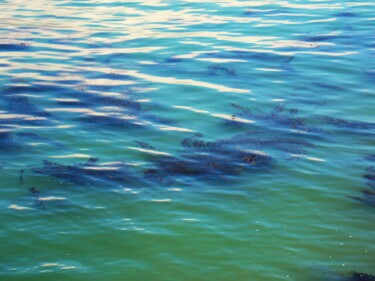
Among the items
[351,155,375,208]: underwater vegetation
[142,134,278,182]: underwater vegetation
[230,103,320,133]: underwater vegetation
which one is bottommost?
[351,155,375,208]: underwater vegetation

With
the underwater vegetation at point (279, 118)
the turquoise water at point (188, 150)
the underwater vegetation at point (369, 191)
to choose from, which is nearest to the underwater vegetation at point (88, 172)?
the turquoise water at point (188, 150)

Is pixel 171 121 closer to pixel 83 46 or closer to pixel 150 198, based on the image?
pixel 150 198

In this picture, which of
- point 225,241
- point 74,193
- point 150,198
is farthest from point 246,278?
point 74,193

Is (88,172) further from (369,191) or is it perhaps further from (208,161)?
(369,191)

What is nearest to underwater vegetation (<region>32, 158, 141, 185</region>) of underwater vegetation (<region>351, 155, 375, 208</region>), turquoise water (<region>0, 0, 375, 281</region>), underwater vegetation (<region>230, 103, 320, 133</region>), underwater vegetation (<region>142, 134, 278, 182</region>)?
turquoise water (<region>0, 0, 375, 281</region>)

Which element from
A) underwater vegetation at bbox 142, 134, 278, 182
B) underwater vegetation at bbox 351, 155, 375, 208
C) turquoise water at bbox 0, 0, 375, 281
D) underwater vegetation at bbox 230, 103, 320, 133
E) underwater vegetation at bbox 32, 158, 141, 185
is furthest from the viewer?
underwater vegetation at bbox 230, 103, 320, 133

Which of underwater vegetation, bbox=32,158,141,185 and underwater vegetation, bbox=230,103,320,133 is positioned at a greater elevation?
underwater vegetation, bbox=230,103,320,133

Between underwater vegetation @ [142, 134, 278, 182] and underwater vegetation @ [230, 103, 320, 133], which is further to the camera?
underwater vegetation @ [230, 103, 320, 133]

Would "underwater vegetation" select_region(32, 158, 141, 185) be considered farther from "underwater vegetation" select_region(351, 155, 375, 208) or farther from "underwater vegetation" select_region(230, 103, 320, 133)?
"underwater vegetation" select_region(351, 155, 375, 208)

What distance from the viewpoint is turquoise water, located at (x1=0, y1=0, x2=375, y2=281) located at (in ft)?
21.7

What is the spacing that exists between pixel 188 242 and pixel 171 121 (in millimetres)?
3431

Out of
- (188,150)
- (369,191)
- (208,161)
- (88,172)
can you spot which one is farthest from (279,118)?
(88,172)

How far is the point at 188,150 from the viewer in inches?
351

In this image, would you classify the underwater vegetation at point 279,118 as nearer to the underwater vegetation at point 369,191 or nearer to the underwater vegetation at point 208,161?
the underwater vegetation at point 208,161
